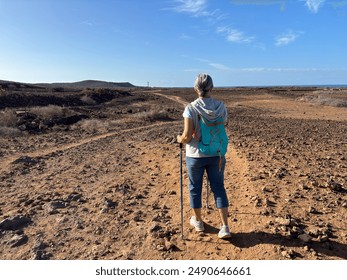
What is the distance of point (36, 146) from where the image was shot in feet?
36.8

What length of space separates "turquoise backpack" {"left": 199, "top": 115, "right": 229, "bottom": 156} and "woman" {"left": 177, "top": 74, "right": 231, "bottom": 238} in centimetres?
5

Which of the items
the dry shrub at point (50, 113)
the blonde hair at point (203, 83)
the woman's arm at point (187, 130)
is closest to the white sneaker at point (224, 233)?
the woman's arm at point (187, 130)

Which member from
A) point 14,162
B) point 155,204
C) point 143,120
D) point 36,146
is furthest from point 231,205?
point 143,120

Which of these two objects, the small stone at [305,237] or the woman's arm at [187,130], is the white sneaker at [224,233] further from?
the woman's arm at [187,130]

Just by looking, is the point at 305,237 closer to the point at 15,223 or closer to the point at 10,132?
the point at 15,223

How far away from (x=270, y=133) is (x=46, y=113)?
42.2 feet

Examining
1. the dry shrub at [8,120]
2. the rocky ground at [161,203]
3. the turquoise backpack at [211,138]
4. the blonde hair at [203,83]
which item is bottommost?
the rocky ground at [161,203]

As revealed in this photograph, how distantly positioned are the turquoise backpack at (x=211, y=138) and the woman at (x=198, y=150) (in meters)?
0.05

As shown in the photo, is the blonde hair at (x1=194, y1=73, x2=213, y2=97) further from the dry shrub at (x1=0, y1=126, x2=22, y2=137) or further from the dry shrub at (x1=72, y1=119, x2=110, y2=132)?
the dry shrub at (x1=0, y1=126, x2=22, y2=137)

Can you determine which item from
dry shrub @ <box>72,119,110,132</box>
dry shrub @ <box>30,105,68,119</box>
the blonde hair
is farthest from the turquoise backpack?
dry shrub @ <box>30,105,68,119</box>

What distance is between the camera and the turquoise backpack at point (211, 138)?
3.65m

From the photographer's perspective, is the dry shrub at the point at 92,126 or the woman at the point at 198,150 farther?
the dry shrub at the point at 92,126

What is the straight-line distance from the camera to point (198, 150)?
12.2 feet
